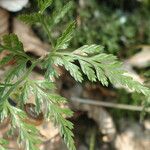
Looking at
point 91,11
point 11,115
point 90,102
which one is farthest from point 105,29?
point 11,115

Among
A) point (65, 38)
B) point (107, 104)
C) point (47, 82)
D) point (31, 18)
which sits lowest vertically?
point (107, 104)

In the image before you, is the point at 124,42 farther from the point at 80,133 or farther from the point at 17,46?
the point at 17,46

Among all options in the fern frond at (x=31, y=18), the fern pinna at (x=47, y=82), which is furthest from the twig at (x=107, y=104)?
the fern frond at (x=31, y=18)

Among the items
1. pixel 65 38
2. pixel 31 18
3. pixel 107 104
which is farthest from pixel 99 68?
pixel 107 104

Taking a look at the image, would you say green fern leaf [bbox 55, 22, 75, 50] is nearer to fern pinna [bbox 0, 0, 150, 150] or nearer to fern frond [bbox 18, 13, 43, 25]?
fern pinna [bbox 0, 0, 150, 150]

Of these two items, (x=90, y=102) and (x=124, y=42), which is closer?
(x=90, y=102)

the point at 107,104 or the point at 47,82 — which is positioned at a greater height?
the point at 47,82

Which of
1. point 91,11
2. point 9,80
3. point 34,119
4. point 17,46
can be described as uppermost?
point 91,11

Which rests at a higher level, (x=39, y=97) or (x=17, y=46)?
(x=17, y=46)

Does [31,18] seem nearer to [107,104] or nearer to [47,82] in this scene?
[47,82]

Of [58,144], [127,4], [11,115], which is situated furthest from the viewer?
[127,4]

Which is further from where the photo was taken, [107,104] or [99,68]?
[107,104]
